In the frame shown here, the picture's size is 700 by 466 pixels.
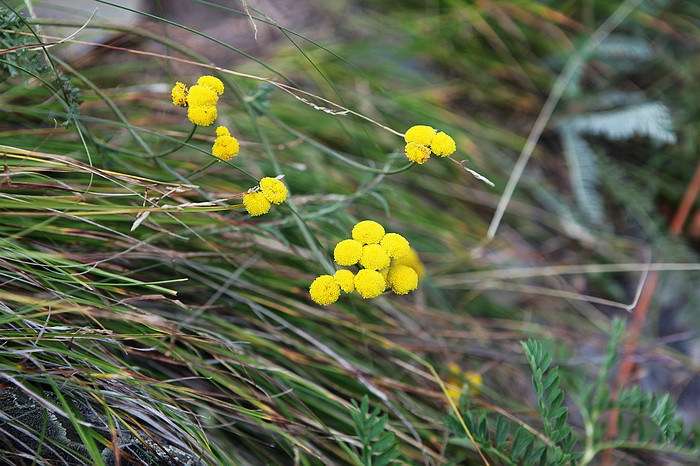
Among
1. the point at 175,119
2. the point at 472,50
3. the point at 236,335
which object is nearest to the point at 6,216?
the point at 236,335

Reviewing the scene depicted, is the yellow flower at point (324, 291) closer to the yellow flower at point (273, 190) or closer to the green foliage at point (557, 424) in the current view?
the yellow flower at point (273, 190)

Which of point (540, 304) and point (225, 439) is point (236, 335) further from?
point (540, 304)

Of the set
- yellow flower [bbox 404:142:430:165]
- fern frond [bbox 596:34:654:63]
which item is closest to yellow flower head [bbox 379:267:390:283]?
yellow flower [bbox 404:142:430:165]

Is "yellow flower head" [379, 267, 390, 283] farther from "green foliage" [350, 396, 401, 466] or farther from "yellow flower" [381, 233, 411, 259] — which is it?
"green foliage" [350, 396, 401, 466]

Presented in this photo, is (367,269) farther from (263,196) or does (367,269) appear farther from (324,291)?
(263,196)

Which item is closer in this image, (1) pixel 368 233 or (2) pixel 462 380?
(1) pixel 368 233

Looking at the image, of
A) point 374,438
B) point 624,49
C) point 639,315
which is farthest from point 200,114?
point 624,49
